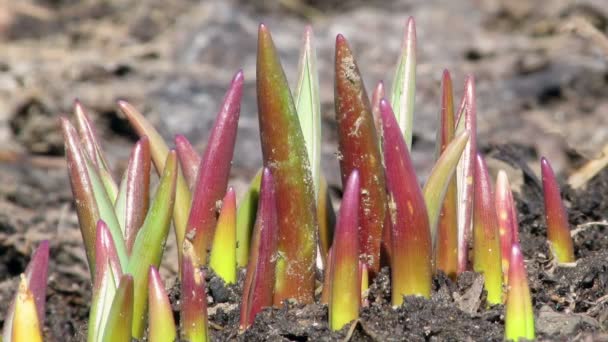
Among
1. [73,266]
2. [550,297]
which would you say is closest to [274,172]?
[550,297]

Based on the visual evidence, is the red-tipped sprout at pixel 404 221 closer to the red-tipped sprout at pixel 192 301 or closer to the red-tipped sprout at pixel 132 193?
the red-tipped sprout at pixel 192 301

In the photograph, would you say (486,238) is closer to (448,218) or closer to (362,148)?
(448,218)

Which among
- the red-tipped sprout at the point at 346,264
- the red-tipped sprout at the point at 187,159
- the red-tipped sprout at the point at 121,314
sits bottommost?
the red-tipped sprout at the point at 121,314

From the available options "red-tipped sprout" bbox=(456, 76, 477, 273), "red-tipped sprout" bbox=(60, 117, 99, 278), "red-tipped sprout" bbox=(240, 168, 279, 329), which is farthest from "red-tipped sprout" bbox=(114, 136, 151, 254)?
"red-tipped sprout" bbox=(456, 76, 477, 273)

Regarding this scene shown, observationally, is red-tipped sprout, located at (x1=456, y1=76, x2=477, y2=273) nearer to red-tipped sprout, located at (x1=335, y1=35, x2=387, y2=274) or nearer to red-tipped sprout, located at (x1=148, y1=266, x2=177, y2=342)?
red-tipped sprout, located at (x1=335, y1=35, x2=387, y2=274)

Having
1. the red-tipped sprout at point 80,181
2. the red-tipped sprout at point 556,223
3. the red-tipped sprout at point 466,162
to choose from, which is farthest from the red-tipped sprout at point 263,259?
the red-tipped sprout at point 556,223

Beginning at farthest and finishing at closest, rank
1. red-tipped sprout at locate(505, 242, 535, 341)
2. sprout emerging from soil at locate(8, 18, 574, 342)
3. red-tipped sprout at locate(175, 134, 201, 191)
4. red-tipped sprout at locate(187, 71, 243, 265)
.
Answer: red-tipped sprout at locate(175, 134, 201, 191) < red-tipped sprout at locate(187, 71, 243, 265) < sprout emerging from soil at locate(8, 18, 574, 342) < red-tipped sprout at locate(505, 242, 535, 341)
